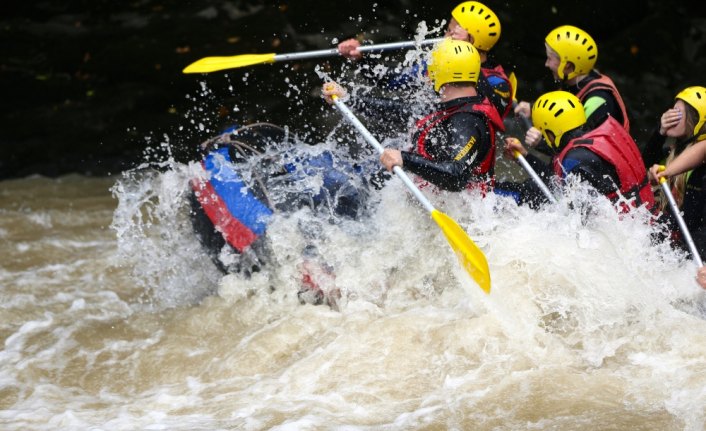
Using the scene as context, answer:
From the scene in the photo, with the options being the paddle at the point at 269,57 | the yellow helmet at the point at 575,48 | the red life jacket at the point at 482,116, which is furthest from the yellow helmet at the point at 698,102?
the paddle at the point at 269,57

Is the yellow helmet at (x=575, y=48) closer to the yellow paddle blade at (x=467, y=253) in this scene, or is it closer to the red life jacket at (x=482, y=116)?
the red life jacket at (x=482, y=116)

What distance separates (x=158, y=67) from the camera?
9430 millimetres

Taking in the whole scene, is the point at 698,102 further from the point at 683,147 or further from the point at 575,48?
the point at 575,48

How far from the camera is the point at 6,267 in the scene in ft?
22.6

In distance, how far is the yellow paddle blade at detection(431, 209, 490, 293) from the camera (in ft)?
16.0

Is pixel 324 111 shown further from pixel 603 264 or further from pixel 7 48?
pixel 603 264

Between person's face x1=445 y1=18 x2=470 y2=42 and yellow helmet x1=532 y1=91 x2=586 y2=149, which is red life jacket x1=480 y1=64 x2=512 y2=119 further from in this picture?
yellow helmet x1=532 y1=91 x2=586 y2=149

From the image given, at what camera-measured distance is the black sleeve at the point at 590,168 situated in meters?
5.23

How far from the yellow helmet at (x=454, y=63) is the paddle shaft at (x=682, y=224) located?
4.16 feet

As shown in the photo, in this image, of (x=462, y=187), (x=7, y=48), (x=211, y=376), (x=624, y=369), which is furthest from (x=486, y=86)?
(x=7, y=48)

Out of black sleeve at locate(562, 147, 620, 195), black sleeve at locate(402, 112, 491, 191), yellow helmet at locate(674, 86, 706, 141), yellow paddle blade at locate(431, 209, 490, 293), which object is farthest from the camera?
yellow helmet at locate(674, 86, 706, 141)

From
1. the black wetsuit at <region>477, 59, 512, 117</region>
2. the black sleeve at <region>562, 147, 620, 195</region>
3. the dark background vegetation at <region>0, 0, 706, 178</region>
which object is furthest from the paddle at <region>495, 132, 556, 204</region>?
the dark background vegetation at <region>0, 0, 706, 178</region>

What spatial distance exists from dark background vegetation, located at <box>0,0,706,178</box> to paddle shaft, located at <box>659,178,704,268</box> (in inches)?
163

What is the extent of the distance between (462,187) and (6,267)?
12.0ft
